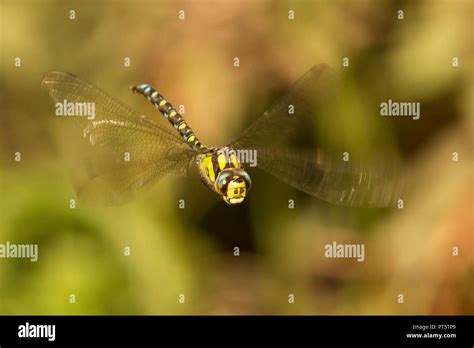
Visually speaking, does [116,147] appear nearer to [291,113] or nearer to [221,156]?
[221,156]

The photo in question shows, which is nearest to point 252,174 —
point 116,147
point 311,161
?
point 311,161

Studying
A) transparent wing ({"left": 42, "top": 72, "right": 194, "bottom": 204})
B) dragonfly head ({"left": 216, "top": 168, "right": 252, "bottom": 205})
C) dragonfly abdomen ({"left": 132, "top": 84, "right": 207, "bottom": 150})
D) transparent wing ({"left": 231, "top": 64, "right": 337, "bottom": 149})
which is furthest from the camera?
dragonfly abdomen ({"left": 132, "top": 84, "right": 207, "bottom": 150})


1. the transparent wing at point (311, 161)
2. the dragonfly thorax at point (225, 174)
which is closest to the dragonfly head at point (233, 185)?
the dragonfly thorax at point (225, 174)

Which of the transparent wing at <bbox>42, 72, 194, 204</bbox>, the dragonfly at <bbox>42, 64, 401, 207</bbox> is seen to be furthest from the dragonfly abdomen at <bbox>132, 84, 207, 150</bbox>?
the transparent wing at <bbox>42, 72, 194, 204</bbox>

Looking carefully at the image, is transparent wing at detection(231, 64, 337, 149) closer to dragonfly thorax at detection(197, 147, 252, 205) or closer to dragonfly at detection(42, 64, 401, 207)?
dragonfly at detection(42, 64, 401, 207)

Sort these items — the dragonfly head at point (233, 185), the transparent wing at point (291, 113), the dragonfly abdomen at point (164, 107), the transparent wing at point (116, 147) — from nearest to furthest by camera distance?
the dragonfly head at point (233, 185) < the transparent wing at point (116, 147) < the transparent wing at point (291, 113) < the dragonfly abdomen at point (164, 107)

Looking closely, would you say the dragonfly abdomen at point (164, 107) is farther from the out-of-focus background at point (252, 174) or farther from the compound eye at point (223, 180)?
the compound eye at point (223, 180)

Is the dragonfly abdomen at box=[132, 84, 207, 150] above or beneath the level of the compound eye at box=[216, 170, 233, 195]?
above

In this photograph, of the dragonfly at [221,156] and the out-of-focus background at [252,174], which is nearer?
the dragonfly at [221,156]
